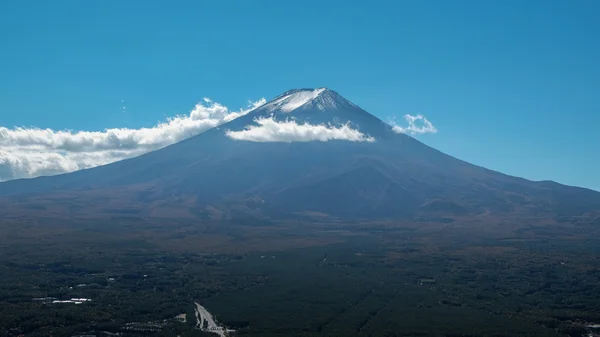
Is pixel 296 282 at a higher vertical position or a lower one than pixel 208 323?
higher

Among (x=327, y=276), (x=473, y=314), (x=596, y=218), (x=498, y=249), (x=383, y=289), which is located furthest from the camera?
(x=596, y=218)

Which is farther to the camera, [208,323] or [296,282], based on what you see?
[296,282]

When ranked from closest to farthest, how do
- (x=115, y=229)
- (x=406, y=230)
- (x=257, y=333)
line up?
(x=257, y=333)
(x=115, y=229)
(x=406, y=230)

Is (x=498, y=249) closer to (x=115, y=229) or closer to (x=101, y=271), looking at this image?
(x=101, y=271)

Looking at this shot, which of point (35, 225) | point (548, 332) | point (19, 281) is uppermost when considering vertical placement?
point (35, 225)

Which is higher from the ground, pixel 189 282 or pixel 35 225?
pixel 35 225

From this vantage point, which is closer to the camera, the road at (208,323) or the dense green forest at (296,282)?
the road at (208,323)

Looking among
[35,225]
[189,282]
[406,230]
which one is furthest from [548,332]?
[35,225]

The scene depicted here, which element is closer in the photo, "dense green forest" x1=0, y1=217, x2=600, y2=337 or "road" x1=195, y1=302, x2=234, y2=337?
"road" x1=195, y1=302, x2=234, y2=337
